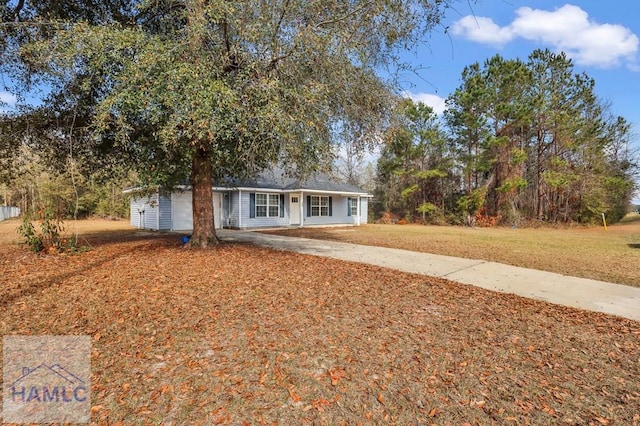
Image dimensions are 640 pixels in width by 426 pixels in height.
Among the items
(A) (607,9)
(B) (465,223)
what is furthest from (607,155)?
(A) (607,9)

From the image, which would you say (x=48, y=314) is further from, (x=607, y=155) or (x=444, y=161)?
(x=607, y=155)

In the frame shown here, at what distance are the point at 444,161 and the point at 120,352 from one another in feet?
88.7

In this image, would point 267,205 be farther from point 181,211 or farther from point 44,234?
point 44,234

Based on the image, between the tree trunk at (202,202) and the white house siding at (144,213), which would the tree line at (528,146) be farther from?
the tree trunk at (202,202)

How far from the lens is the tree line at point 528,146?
22734 millimetres

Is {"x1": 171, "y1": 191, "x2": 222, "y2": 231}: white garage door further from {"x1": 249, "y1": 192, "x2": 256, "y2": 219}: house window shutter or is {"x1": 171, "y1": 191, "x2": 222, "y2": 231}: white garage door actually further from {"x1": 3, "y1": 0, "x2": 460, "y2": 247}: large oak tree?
{"x1": 3, "y1": 0, "x2": 460, "y2": 247}: large oak tree

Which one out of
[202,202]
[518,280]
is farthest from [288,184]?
[518,280]

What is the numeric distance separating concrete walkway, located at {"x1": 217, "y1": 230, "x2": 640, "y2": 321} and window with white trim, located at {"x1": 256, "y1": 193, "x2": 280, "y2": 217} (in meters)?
8.86

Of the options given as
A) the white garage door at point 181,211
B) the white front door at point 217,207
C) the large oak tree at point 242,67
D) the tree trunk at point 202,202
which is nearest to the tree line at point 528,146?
the white front door at point 217,207

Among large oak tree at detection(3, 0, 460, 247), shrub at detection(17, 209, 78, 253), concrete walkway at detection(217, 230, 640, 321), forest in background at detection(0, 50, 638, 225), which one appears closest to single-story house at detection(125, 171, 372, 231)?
forest in background at detection(0, 50, 638, 225)

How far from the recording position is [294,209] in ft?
65.9

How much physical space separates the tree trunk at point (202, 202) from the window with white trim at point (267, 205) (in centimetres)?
898

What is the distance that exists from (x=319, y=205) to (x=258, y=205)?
463cm

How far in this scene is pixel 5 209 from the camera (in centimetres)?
2742
